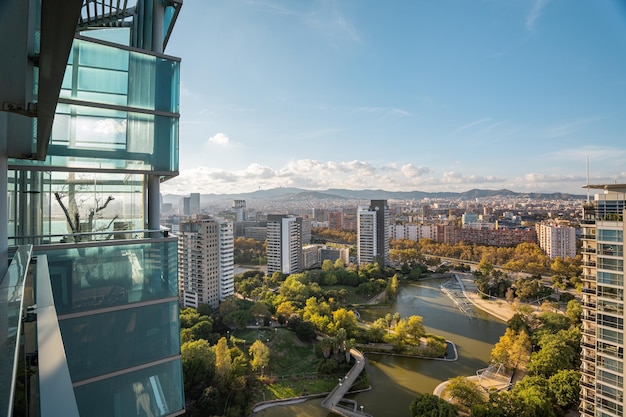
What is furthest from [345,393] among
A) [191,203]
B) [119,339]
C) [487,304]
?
[191,203]

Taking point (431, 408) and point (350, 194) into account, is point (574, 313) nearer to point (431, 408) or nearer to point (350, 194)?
point (431, 408)

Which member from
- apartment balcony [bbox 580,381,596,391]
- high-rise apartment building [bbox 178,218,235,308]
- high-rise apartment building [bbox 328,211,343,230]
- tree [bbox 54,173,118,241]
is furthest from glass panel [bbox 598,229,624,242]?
high-rise apartment building [bbox 328,211,343,230]

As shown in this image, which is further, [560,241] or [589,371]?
[560,241]

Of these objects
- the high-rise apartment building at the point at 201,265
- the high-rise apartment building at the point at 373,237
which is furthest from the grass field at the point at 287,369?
the high-rise apartment building at the point at 373,237

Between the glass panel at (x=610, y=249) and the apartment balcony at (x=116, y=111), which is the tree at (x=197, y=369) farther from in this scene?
the glass panel at (x=610, y=249)

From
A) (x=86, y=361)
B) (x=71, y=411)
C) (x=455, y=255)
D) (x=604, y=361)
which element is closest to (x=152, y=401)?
(x=86, y=361)

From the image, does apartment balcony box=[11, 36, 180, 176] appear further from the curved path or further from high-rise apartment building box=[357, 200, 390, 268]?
high-rise apartment building box=[357, 200, 390, 268]
